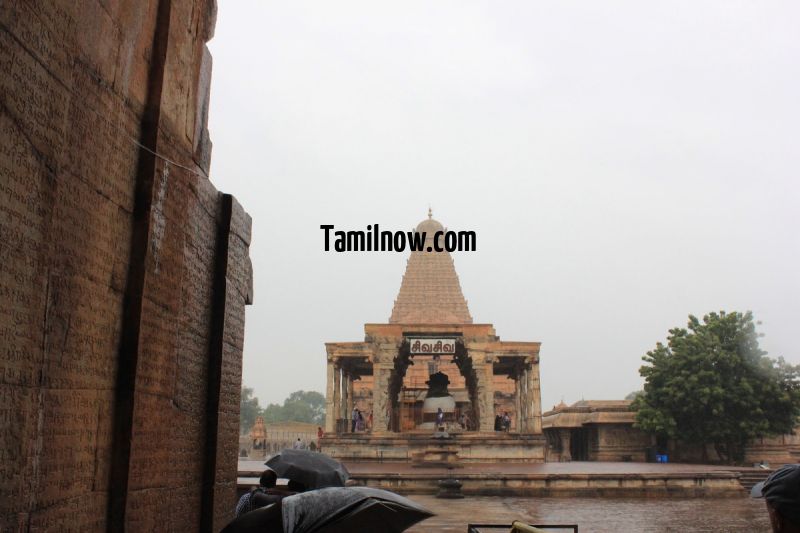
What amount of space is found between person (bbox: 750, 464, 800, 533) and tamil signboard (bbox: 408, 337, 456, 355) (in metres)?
22.4

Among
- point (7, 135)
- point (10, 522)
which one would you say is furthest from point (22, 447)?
point (7, 135)

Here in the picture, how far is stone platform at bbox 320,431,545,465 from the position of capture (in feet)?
72.9

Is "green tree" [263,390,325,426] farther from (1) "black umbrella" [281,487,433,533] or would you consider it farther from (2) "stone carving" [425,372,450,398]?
(1) "black umbrella" [281,487,433,533]

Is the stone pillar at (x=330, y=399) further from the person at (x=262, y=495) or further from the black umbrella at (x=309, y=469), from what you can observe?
the person at (x=262, y=495)

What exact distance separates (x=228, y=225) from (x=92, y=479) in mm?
2137

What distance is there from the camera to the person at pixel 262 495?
4.18 m

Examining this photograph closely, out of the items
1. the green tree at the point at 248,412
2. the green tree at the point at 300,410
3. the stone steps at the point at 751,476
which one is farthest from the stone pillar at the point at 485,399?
the green tree at the point at 300,410

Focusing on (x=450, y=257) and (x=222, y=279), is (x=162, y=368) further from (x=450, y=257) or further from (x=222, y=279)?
(x=450, y=257)

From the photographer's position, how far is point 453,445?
21891 millimetres

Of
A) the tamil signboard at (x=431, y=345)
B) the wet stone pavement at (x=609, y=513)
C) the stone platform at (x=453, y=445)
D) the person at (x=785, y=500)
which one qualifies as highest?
the tamil signboard at (x=431, y=345)

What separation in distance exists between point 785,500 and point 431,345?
22556mm

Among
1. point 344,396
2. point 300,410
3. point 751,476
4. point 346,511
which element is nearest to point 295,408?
point 300,410

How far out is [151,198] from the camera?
3674 mm

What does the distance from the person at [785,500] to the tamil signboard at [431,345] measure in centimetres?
2240
